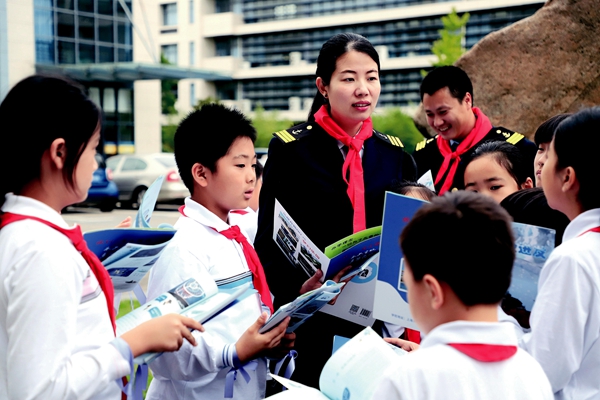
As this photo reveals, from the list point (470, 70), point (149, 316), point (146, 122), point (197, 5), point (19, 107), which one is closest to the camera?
point (19, 107)

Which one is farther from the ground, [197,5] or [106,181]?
[197,5]

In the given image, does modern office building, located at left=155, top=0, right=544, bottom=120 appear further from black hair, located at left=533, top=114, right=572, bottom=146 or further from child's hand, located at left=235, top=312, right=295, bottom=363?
child's hand, located at left=235, top=312, right=295, bottom=363

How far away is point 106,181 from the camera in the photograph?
12242mm

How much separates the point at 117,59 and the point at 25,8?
340 cm

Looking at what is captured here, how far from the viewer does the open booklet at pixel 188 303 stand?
53.5 inches

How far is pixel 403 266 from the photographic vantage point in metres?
1.49

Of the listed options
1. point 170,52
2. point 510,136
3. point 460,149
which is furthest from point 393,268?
point 170,52

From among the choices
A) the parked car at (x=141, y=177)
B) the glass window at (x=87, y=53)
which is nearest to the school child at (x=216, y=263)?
the parked car at (x=141, y=177)

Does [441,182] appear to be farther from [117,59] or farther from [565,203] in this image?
[117,59]

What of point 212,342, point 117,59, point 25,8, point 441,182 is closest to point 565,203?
point 212,342

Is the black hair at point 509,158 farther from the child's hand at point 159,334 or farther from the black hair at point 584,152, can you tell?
the child's hand at point 159,334

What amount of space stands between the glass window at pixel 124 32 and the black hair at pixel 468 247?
21436mm

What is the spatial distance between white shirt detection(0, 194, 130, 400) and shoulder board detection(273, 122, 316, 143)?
101 centimetres

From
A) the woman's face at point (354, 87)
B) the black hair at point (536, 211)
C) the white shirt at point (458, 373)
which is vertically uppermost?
the woman's face at point (354, 87)
